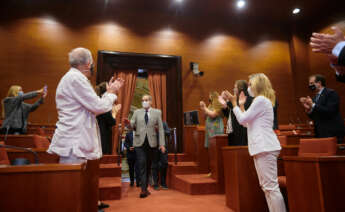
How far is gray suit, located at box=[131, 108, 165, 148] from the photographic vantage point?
11.4ft

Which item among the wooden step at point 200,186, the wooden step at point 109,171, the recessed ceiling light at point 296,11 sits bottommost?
the wooden step at point 200,186

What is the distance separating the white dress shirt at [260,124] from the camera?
1.87 m

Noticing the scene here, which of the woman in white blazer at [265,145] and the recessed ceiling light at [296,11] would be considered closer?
the woman in white blazer at [265,145]

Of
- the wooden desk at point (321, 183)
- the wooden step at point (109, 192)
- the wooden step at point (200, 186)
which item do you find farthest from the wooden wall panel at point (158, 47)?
the wooden desk at point (321, 183)

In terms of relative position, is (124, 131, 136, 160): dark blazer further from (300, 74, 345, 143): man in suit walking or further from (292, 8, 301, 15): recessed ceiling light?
(292, 8, 301, 15): recessed ceiling light

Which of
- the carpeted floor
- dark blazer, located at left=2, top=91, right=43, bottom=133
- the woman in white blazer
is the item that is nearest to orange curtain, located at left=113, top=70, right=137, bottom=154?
dark blazer, located at left=2, top=91, right=43, bottom=133

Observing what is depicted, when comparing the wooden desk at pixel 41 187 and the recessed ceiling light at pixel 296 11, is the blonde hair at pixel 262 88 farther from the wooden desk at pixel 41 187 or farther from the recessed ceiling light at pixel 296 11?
the recessed ceiling light at pixel 296 11

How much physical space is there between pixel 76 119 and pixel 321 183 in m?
1.57

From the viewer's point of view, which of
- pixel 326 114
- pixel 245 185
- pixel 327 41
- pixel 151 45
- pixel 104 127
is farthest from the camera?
pixel 151 45

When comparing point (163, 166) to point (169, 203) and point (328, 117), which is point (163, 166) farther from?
point (328, 117)

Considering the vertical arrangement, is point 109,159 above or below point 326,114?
below

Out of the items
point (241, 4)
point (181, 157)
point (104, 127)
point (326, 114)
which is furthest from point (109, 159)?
point (241, 4)

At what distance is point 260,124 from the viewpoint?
1.93m

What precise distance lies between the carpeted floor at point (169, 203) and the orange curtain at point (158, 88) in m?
3.04
